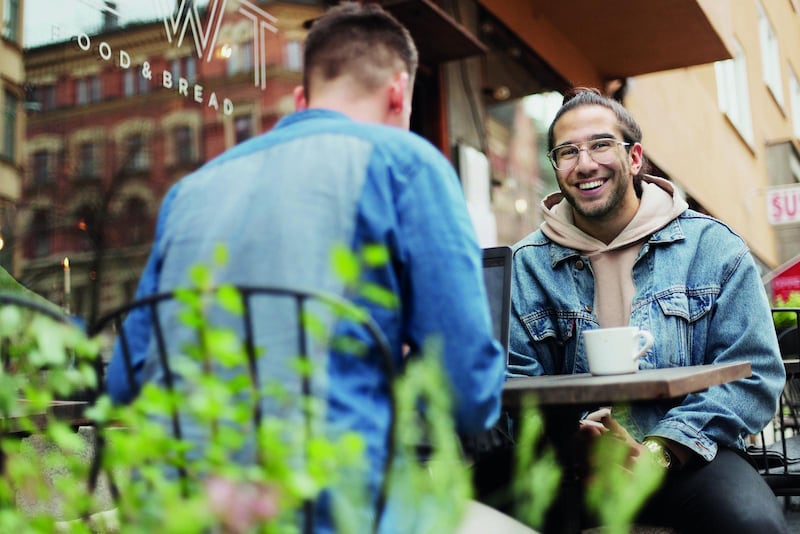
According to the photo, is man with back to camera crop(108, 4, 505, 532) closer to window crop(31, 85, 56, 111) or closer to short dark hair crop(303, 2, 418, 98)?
short dark hair crop(303, 2, 418, 98)

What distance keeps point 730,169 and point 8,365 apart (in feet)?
Result: 49.3

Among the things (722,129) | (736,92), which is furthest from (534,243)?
(736,92)

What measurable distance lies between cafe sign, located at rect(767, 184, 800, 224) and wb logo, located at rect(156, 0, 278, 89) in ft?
30.9

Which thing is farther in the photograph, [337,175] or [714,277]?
[714,277]

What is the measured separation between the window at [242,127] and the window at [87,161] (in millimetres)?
1001

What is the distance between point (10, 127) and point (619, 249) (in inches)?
83.8

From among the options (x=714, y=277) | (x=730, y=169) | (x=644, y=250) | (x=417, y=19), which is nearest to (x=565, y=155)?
(x=644, y=250)

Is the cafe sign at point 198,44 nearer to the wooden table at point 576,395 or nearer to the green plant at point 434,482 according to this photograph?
the wooden table at point 576,395

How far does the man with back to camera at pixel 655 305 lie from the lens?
216 centimetres

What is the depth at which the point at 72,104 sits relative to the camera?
3547 millimetres

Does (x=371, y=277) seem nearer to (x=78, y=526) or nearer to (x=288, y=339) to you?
(x=288, y=339)

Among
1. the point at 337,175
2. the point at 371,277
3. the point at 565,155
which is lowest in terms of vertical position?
the point at 371,277

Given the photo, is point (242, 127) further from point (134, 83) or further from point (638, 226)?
point (638, 226)

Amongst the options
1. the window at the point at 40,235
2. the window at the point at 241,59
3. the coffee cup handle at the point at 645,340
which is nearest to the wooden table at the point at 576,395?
the coffee cup handle at the point at 645,340
